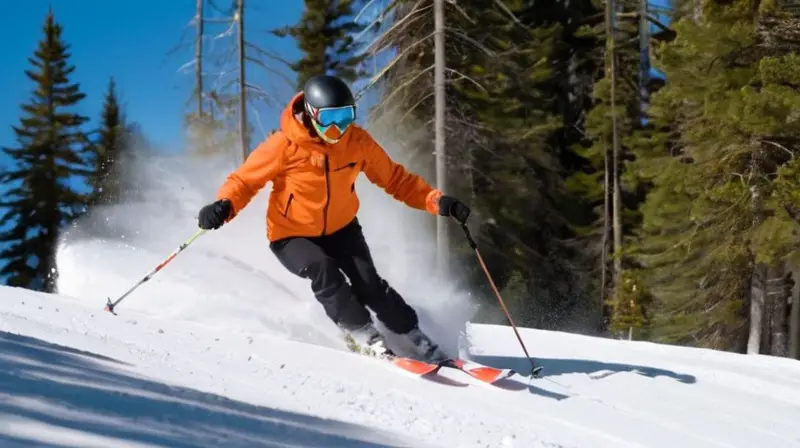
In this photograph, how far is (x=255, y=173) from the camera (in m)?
5.64

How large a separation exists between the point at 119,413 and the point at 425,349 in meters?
3.52

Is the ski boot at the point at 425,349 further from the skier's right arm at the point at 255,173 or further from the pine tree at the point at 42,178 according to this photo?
the pine tree at the point at 42,178

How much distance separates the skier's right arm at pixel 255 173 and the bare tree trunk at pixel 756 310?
1196 cm

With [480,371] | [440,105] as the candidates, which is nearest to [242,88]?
[440,105]

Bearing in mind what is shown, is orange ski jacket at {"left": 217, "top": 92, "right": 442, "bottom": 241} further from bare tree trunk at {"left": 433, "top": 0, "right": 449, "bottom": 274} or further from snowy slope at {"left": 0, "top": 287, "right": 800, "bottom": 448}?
bare tree trunk at {"left": 433, "top": 0, "right": 449, "bottom": 274}

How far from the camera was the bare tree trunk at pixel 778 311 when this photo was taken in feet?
47.8

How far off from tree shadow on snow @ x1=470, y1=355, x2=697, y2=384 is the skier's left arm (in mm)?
A: 1294

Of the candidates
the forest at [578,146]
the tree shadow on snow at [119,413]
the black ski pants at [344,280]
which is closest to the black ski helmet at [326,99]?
the black ski pants at [344,280]

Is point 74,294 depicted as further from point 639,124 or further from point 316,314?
point 639,124

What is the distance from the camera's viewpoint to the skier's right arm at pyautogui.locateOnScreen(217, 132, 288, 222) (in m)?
5.58

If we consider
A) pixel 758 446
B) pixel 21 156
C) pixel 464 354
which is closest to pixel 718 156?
pixel 464 354

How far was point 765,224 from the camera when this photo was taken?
1319 centimetres

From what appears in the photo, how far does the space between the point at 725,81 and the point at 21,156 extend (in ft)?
84.5

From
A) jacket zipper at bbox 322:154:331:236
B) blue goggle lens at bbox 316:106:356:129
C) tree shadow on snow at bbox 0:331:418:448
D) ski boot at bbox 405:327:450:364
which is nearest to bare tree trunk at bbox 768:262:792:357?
ski boot at bbox 405:327:450:364
